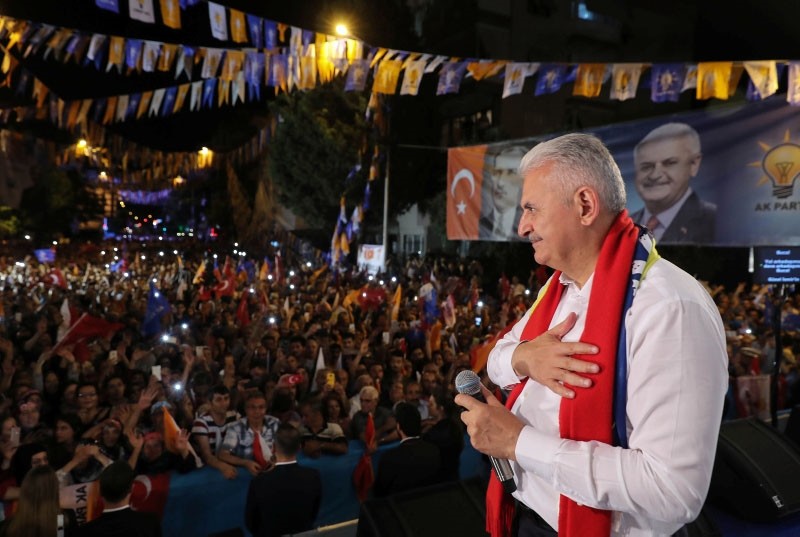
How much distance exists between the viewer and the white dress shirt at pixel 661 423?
1.21m

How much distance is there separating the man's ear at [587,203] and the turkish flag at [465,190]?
9.59 meters

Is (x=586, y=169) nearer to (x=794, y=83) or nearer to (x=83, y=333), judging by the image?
(x=794, y=83)

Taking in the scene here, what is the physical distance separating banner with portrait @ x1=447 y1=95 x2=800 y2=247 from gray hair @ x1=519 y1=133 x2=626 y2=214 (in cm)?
683

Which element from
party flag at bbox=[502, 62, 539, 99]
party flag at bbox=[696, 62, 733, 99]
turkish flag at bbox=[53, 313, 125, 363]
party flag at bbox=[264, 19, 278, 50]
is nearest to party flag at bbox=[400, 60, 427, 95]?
party flag at bbox=[502, 62, 539, 99]

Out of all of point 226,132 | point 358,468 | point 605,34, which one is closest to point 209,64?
point 358,468

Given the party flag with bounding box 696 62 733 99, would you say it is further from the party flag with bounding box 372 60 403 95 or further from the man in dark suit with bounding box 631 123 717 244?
the party flag with bounding box 372 60 403 95

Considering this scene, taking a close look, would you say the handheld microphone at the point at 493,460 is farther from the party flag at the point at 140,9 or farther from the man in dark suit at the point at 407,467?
the party flag at the point at 140,9

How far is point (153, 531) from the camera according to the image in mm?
3340

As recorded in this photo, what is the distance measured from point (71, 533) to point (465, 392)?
2.89 metres

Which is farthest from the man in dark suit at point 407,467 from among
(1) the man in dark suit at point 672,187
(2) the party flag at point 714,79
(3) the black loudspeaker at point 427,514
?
(2) the party flag at point 714,79

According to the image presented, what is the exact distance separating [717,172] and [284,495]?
682 cm

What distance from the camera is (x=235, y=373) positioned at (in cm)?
730

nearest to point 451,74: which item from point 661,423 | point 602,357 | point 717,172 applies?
point 717,172

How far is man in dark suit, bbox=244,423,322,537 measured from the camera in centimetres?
399
